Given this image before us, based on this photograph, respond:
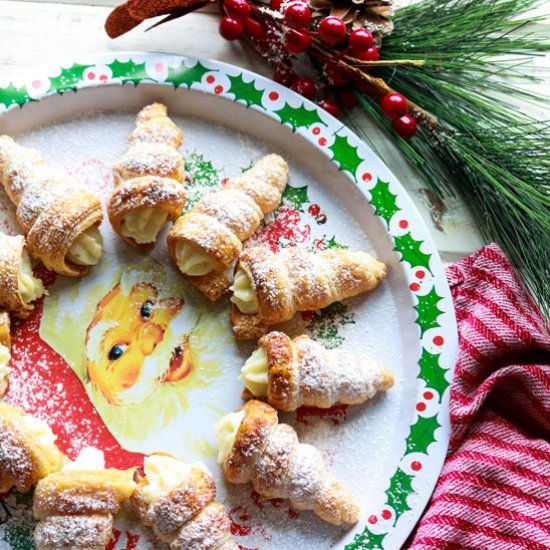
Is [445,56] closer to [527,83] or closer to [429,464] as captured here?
[527,83]

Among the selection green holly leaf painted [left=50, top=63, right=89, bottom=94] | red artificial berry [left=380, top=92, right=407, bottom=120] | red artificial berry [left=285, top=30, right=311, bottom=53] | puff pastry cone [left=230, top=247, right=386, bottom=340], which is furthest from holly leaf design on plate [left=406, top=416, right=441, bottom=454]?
green holly leaf painted [left=50, top=63, right=89, bottom=94]

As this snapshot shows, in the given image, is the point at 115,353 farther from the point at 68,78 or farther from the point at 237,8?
the point at 237,8

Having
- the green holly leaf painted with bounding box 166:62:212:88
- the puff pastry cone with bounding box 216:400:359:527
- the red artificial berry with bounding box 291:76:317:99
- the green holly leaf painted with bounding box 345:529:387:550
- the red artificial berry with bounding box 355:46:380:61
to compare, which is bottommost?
the green holly leaf painted with bounding box 345:529:387:550

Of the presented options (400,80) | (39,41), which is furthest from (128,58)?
(400,80)

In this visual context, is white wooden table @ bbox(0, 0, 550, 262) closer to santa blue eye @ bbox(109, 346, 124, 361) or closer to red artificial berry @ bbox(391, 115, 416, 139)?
red artificial berry @ bbox(391, 115, 416, 139)

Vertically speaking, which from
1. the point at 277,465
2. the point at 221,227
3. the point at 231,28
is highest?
the point at 231,28

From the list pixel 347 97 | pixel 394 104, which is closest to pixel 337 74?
pixel 347 97

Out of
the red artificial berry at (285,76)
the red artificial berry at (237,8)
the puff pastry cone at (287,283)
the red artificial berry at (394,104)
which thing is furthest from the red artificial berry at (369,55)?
the puff pastry cone at (287,283)
